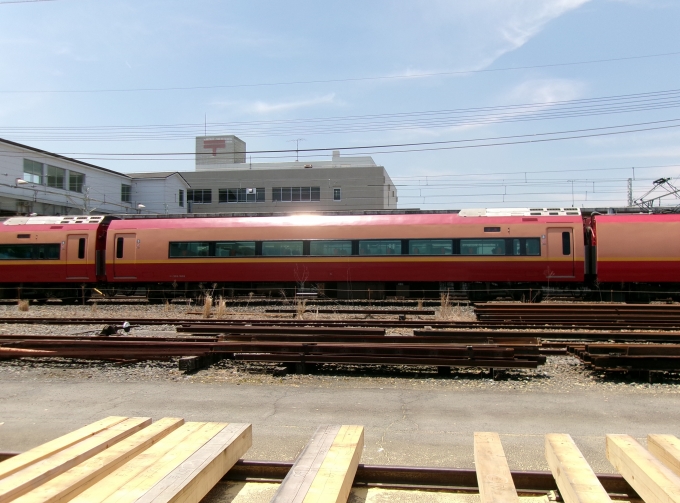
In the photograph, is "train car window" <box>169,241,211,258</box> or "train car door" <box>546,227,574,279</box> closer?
"train car door" <box>546,227,574,279</box>

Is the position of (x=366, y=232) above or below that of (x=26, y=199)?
below

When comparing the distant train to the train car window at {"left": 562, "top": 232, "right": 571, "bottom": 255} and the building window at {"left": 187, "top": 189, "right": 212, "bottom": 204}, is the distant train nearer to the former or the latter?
the train car window at {"left": 562, "top": 232, "right": 571, "bottom": 255}

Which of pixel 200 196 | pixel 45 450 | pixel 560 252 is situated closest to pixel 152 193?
pixel 200 196

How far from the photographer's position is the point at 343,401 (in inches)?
286

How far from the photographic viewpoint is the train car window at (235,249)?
2089 cm

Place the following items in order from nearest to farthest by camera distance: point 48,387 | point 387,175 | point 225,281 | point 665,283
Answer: point 48,387, point 665,283, point 225,281, point 387,175

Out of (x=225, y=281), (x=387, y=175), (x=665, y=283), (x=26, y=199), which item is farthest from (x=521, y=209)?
(x=387, y=175)

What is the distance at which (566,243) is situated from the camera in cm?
1916

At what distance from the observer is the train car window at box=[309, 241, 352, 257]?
2030cm

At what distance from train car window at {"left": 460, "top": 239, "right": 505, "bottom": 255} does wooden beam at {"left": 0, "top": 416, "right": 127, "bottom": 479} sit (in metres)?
16.7

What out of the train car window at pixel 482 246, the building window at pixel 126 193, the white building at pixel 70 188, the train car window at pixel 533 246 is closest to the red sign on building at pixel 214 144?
the white building at pixel 70 188

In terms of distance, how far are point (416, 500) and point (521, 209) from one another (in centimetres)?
1796

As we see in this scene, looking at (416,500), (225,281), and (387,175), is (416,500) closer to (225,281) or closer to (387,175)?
(225,281)

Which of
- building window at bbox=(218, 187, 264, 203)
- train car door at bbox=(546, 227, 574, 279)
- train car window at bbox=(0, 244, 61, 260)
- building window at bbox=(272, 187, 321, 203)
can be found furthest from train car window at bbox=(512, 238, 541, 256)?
building window at bbox=(218, 187, 264, 203)
